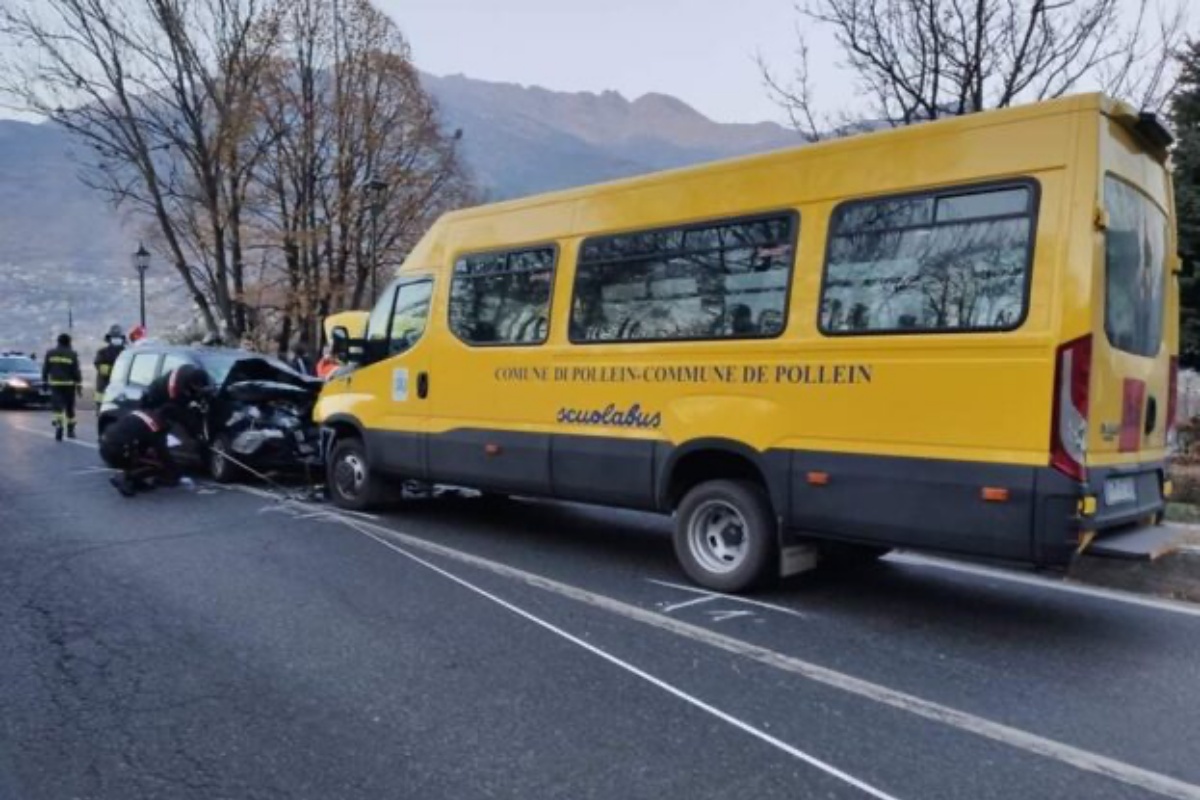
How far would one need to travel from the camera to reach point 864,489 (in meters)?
5.26

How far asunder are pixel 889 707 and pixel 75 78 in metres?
25.4

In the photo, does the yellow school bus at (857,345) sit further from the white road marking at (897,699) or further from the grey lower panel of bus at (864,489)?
the white road marking at (897,699)

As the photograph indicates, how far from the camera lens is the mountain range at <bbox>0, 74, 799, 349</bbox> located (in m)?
103

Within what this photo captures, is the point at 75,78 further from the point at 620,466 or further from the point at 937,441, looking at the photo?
the point at 937,441

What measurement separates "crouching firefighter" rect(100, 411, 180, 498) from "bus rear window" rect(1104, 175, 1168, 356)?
31.4ft

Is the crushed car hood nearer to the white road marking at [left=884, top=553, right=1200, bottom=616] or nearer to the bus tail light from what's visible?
the white road marking at [left=884, top=553, right=1200, bottom=616]

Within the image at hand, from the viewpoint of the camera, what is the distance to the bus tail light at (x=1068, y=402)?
4.57m

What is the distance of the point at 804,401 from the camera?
5.57m

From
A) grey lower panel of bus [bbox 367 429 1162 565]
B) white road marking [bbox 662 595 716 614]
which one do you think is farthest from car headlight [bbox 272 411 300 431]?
white road marking [bbox 662 595 716 614]

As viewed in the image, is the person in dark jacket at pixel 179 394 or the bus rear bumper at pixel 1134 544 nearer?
the bus rear bumper at pixel 1134 544

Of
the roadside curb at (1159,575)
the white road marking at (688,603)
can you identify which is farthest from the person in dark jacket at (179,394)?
the roadside curb at (1159,575)

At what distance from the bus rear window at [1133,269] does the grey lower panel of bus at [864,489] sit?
2.56 ft

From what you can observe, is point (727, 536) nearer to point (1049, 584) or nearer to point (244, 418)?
point (1049, 584)

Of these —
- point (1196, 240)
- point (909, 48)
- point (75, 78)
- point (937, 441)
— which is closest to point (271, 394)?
point (937, 441)
